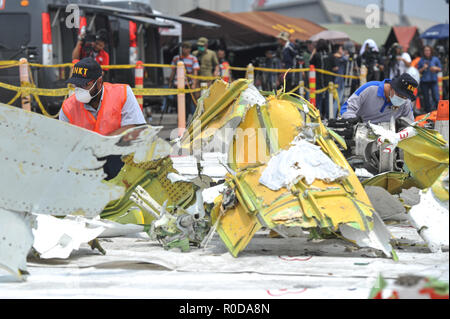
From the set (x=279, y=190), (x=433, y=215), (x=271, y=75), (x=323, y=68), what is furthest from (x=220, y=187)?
(x=271, y=75)

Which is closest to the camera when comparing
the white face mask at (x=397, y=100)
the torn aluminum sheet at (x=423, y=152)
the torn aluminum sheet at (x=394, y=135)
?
the torn aluminum sheet at (x=423, y=152)

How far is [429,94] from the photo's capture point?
21344mm

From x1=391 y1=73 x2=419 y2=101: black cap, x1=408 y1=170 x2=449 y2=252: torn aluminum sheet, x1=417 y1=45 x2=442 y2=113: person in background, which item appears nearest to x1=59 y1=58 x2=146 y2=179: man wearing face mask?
x1=408 y1=170 x2=449 y2=252: torn aluminum sheet

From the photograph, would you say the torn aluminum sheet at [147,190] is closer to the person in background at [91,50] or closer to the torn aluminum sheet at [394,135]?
the torn aluminum sheet at [394,135]

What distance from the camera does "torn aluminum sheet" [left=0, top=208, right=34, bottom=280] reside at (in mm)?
5137

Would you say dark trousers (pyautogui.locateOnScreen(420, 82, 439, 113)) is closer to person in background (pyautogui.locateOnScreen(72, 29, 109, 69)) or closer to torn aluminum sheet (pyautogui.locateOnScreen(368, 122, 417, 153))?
person in background (pyautogui.locateOnScreen(72, 29, 109, 69))

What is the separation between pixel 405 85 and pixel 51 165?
404 centimetres

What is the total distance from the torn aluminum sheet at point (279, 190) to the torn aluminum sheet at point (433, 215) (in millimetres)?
259

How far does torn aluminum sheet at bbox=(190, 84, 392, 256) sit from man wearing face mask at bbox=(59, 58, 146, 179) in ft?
2.49

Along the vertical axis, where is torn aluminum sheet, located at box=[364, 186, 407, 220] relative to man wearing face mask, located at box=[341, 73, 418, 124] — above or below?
below

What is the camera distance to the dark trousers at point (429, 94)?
20.9 meters

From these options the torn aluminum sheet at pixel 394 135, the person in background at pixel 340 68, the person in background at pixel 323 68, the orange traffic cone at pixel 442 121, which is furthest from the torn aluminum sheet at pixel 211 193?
the person in background at pixel 340 68

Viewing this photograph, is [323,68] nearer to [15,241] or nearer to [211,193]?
[211,193]

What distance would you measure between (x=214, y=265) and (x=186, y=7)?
3268 cm
